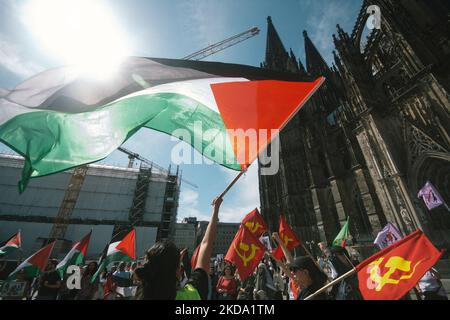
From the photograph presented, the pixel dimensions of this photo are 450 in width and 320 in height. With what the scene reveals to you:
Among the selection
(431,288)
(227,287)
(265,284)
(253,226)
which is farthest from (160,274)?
(431,288)

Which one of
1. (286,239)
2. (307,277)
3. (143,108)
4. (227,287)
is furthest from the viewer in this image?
(286,239)

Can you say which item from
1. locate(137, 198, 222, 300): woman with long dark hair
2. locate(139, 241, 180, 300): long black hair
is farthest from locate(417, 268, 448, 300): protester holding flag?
locate(139, 241, 180, 300): long black hair

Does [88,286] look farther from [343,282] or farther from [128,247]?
[343,282]

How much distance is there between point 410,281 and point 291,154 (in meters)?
23.6

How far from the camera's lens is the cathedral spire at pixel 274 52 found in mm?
32500

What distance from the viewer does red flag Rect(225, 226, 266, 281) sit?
4.99 meters

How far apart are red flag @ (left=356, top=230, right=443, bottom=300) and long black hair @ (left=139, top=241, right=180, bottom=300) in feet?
6.58

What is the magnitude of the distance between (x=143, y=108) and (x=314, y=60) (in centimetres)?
3321

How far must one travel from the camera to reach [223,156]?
3420 millimetres

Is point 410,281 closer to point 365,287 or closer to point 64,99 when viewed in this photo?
point 365,287

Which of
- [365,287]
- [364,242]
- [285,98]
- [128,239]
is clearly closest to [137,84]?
[285,98]

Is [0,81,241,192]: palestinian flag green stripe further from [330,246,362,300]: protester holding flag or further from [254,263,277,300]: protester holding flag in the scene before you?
[254,263,277,300]: protester holding flag

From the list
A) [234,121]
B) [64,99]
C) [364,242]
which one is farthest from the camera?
[364,242]

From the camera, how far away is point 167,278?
145cm
